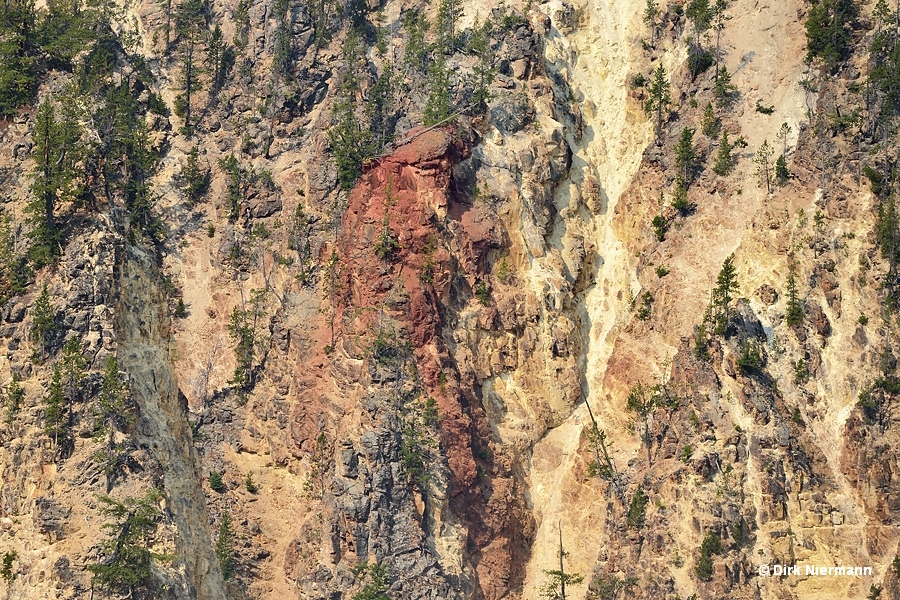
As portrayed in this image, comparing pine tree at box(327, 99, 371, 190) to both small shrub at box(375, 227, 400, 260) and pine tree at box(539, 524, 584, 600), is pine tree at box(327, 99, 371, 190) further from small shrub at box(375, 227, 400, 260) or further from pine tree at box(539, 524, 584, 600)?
pine tree at box(539, 524, 584, 600)

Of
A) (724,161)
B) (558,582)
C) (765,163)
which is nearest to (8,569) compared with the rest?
(558,582)

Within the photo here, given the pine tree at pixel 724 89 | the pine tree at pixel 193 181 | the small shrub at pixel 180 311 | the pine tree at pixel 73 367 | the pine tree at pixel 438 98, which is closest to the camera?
the pine tree at pixel 73 367

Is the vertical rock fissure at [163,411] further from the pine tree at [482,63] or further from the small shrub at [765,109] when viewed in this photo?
the small shrub at [765,109]

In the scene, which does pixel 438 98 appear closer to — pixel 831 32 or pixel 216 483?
pixel 831 32

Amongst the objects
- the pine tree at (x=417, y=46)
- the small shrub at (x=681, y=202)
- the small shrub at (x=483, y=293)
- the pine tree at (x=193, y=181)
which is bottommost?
the small shrub at (x=483, y=293)

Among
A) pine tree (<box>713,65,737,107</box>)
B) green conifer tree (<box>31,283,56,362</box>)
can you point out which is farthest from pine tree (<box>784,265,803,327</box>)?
green conifer tree (<box>31,283,56,362</box>)

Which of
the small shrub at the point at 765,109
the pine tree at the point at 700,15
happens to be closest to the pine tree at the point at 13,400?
the small shrub at the point at 765,109

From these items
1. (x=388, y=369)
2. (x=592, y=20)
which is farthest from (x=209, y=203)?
(x=592, y=20)

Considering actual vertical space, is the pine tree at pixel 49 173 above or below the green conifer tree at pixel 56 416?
above
